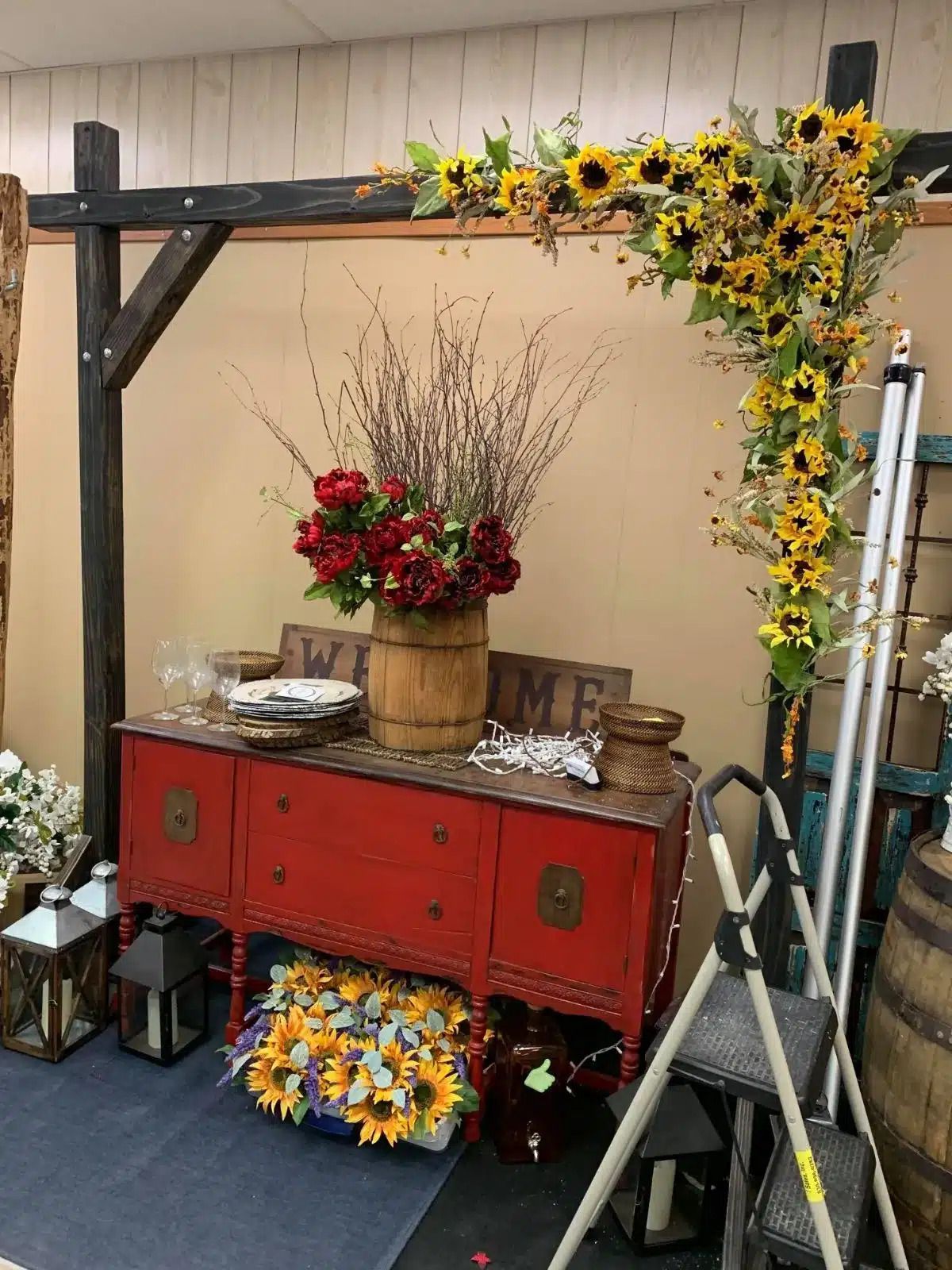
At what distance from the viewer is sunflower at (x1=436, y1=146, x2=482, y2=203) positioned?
79.7 inches

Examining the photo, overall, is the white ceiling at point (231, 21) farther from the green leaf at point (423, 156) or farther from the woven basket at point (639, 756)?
the woven basket at point (639, 756)

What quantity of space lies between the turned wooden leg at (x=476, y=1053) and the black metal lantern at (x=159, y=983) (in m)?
0.83

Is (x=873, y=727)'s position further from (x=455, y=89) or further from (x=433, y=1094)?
(x=455, y=89)

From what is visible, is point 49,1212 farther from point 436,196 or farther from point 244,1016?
point 436,196

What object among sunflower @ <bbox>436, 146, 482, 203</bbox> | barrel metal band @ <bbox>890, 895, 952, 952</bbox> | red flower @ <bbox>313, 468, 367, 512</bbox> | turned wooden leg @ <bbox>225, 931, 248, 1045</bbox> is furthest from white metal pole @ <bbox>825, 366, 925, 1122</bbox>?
turned wooden leg @ <bbox>225, 931, 248, 1045</bbox>

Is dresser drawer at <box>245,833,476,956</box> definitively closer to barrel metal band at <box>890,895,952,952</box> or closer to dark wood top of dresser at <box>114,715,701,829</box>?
dark wood top of dresser at <box>114,715,701,829</box>

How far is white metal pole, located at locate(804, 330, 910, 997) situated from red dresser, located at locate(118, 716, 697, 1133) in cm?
34

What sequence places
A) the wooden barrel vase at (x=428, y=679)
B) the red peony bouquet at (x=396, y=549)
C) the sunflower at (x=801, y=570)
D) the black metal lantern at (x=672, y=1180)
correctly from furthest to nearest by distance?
the wooden barrel vase at (x=428, y=679)
the red peony bouquet at (x=396, y=549)
the black metal lantern at (x=672, y=1180)
the sunflower at (x=801, y=570)

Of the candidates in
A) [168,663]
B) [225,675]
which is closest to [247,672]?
[225,675]

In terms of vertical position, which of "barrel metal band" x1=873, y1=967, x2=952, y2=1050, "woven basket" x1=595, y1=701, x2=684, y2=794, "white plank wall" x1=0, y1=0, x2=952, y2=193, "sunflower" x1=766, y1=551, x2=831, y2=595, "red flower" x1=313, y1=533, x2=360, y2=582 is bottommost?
"barrel metal band" x1=873, y1=967, x2=952, y2=1050

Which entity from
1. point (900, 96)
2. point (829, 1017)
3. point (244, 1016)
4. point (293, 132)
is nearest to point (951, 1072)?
point (829, 1017)

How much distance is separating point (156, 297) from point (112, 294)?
0.80 feet

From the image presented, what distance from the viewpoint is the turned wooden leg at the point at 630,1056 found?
6.91 feet

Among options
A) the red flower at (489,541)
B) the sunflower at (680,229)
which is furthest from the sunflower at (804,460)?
the red flower at (489,541)
